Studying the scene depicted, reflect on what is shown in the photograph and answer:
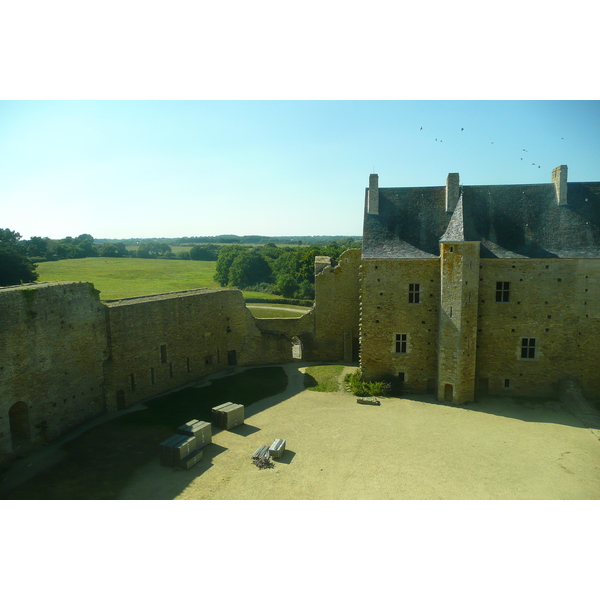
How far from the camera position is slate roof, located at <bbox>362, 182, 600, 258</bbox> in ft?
67.5

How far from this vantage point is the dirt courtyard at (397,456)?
13.1 meters

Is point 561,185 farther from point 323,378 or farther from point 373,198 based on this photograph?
point 323,378

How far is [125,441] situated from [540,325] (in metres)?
19.9

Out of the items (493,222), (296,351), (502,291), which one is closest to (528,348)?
(502,291)

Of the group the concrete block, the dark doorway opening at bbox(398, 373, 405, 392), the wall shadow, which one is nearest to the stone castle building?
the dark doorway opening at bbox(398, 373, 405, 392)

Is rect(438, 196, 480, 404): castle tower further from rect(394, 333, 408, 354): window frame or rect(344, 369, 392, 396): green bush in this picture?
rect(344, 369, 392, 396): green bush

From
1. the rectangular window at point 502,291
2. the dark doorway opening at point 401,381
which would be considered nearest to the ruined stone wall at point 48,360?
the dark doorway opening at point 401,381

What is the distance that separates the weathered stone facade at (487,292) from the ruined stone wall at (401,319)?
0.17 feet

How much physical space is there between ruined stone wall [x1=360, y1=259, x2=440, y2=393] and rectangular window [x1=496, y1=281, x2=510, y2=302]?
A: 2909mm

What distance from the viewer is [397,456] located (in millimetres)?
15375

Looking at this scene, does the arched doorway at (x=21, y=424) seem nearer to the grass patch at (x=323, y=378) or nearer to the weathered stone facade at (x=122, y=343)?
the weathered stone facade at (x=122, y=343)

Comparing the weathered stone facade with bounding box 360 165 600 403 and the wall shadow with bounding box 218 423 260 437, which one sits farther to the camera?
the weathered stone facade with bounding box 360 165 600 403

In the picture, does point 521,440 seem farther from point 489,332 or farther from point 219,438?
point 219,438

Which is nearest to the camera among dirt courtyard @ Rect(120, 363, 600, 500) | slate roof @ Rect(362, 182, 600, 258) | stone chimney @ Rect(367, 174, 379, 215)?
dirt courtyard @ Rect(120, 363, 600, 500)
